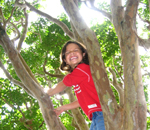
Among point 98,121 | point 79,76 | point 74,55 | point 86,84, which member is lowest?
point 98,121

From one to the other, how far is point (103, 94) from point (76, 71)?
0.89m

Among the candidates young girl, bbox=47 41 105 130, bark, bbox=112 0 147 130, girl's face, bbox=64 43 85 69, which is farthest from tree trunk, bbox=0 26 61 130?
bark, bbox=112 0 147 130

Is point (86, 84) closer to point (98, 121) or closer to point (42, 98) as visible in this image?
point (98, 121)

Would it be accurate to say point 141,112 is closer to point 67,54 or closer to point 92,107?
point 92,107

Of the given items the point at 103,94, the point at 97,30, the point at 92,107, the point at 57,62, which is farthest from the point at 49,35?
the point at 103,94

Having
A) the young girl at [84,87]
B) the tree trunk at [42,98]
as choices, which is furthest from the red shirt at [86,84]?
the tree trunk at [42,98]

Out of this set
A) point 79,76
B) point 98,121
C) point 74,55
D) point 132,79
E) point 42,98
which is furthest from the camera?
point 74,55

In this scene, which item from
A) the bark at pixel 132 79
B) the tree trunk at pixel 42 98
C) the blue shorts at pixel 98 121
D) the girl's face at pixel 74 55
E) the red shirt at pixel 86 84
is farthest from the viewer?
the girl's face at pixel 74 55

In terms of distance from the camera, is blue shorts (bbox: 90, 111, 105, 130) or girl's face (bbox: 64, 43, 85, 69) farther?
girl's face (bbox: 64, 43, 85, 69)

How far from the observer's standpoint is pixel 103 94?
1.88m

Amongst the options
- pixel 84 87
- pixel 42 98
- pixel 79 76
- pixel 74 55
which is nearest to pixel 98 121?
pixel 84 87

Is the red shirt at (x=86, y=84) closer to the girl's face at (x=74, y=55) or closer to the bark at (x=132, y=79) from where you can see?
the girl's face at (x=74, y=55)

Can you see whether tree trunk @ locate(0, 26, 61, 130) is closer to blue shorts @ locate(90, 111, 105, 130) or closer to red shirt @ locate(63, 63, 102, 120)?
red shirt @ locate(63, 63, 102, 120)

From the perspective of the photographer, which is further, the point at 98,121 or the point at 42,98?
the point at 42,98
